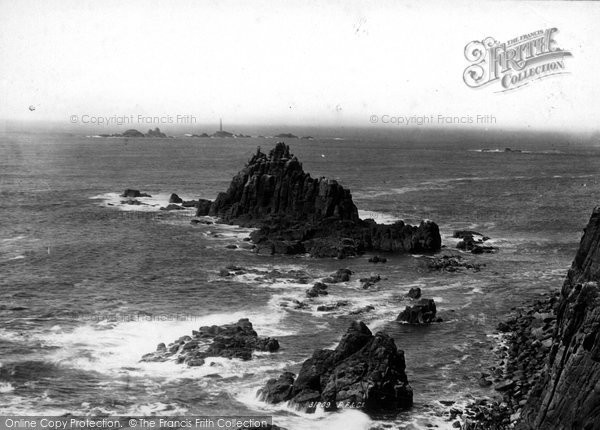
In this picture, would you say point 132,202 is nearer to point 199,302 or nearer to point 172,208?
point 172,208

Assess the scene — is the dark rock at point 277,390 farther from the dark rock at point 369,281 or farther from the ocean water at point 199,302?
the dark rock at point 369,281

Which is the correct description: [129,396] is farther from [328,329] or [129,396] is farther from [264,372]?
[328,329]

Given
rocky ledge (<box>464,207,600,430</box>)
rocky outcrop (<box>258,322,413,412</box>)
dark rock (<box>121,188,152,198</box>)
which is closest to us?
rocky ledge (<box>464,207,600,430</box>)

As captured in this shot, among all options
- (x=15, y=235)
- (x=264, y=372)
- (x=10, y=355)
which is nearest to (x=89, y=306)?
(x=10, y=355)

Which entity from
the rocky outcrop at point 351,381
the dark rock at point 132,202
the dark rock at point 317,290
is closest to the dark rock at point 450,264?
the dark rock at point 317,290

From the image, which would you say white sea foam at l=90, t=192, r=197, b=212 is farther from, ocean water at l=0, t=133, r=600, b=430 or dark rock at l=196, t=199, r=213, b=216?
dark rock at l=196, t=199, r=213, b=216

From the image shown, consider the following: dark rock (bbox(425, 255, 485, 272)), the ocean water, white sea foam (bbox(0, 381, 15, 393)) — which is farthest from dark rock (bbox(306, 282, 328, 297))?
white sea foam (bbox(0, 381, 15, 393))

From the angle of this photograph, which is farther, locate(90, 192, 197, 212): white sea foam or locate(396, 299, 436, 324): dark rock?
locate(90, 192, 197, 212): white sea foam
